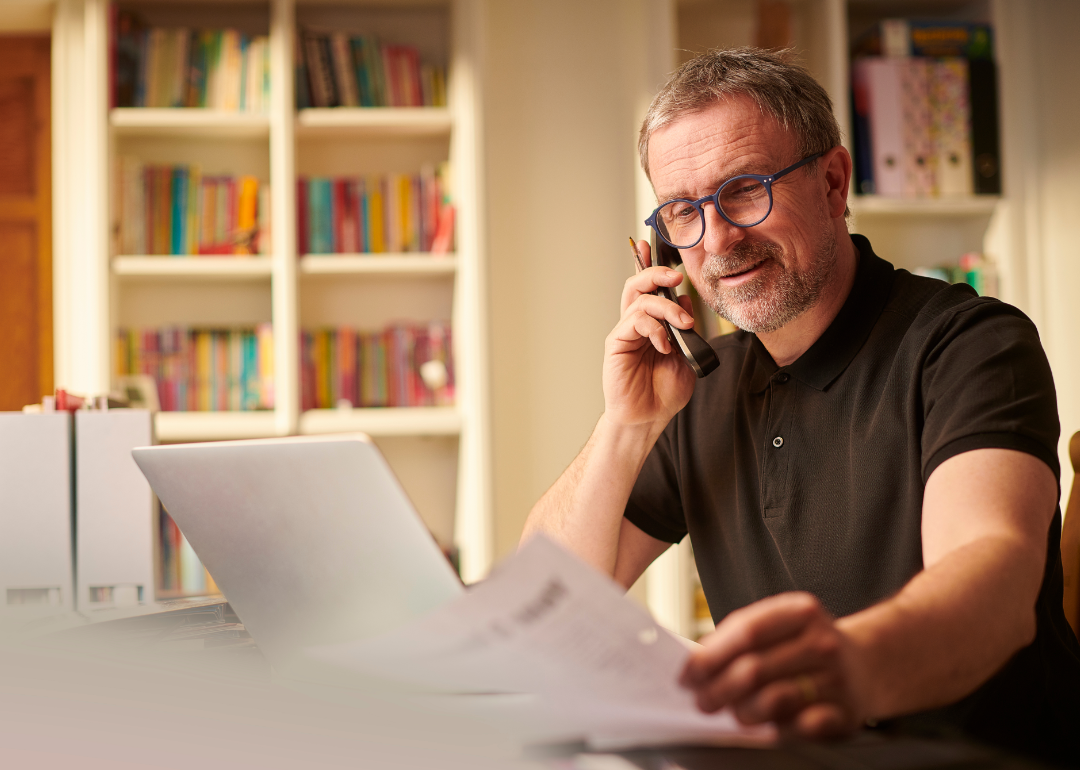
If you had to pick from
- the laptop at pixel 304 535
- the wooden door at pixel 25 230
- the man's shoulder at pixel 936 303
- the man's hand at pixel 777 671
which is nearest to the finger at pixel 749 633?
the man's hand at pixel 777 671

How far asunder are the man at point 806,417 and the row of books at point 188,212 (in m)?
1.60

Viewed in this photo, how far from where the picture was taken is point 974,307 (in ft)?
3.16

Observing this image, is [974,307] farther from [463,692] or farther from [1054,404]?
[463,692]

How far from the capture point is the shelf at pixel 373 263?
246 centimetres

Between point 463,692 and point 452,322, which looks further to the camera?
point 452,322

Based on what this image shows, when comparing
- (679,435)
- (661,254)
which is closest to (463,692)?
(679,435)

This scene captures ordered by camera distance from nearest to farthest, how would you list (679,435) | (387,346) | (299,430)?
1. (679,435)
2. (299,430)
3. (387,346)

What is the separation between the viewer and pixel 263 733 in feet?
1.37

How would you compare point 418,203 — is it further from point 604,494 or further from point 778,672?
point 778,672

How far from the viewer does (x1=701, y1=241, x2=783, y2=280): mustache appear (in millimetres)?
1166

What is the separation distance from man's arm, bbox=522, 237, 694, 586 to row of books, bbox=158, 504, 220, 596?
158cm

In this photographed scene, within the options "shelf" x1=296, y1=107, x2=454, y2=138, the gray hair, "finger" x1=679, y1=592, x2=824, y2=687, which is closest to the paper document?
"finger" x1=679, y1=592, x2=824, y2=687

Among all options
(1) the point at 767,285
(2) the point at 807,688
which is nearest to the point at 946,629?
(2) the point at 807,688

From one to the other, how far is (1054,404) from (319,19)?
2513 millimetres
